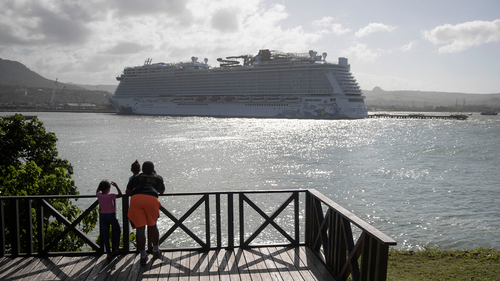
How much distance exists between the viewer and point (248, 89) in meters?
84.8

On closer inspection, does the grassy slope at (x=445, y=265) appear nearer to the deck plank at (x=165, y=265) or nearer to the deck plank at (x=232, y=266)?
the deck plank at (x=232, y=266)

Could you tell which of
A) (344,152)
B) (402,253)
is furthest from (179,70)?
(402,253)

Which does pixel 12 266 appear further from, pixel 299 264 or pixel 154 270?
pixel 299 264

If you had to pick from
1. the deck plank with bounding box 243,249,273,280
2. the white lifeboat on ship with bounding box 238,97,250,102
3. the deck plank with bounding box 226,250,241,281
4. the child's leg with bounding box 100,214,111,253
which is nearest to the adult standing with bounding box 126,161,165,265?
the child's leg with bounding box 100,214,111,253

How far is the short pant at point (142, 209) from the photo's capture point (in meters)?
4.40

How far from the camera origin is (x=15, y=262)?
4645mm

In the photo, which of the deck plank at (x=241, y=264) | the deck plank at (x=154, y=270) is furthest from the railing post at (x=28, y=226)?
the deck plank at (x=241, y=264)

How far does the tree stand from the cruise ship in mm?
67214

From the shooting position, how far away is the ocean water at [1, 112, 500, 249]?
12.2 metres

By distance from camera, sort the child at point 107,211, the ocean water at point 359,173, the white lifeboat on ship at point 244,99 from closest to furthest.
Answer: the child at point 107,211 → the ocean water at point 359,173 → the white lifeboat on ship at point 244,99

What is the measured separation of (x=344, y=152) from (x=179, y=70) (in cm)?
7177

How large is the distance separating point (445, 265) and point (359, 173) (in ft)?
50.0

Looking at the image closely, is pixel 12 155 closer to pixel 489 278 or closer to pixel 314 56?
pixel 489 278

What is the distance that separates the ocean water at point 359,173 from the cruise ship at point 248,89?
116 feet
